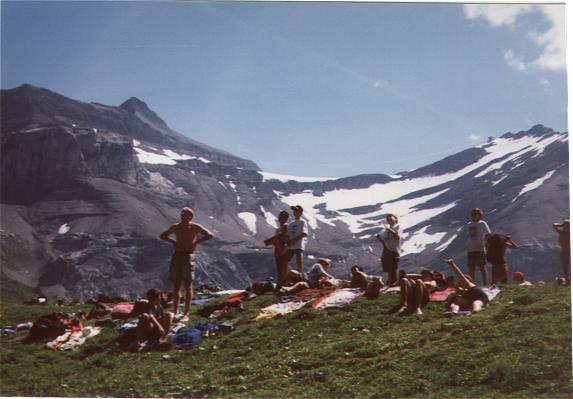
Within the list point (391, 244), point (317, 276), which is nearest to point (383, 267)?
point (391, 244)

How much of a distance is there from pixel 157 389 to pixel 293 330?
4176 millimetres

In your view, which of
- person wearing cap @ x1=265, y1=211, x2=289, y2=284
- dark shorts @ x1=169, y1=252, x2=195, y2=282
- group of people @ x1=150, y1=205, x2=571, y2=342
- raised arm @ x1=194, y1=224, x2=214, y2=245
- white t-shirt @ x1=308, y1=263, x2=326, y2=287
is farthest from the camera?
white t-shirt @ x1=308, y1=263, x2=326, y2=287

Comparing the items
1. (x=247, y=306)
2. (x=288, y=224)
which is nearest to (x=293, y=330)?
(x=247, y=306)

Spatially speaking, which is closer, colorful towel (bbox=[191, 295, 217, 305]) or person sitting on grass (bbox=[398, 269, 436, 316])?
person sitting on grass (bbox=[398, 269, 436, 316])

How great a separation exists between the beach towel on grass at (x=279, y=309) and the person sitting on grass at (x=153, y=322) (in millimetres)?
2583

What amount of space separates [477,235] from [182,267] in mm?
9027

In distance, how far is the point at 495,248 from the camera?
19453mm

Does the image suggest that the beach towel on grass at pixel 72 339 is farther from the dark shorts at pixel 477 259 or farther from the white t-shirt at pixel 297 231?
the dark shorts at pixel 477 259

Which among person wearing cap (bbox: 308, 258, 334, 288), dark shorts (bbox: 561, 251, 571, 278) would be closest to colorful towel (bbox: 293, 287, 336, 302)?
person wearing cap (bbox: 308, 258, 334, 288)

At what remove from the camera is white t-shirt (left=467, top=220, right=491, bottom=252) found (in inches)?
730

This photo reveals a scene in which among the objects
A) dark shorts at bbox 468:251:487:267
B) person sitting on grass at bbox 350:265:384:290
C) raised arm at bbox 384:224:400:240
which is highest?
raised arm at bbox 384:224:400:240

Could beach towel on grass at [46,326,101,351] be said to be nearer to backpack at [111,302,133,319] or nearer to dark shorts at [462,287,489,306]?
backpack at [111,302,133,319]

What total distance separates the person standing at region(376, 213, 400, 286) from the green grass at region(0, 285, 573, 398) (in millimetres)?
2185

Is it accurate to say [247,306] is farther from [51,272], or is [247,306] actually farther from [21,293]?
[51,272]
